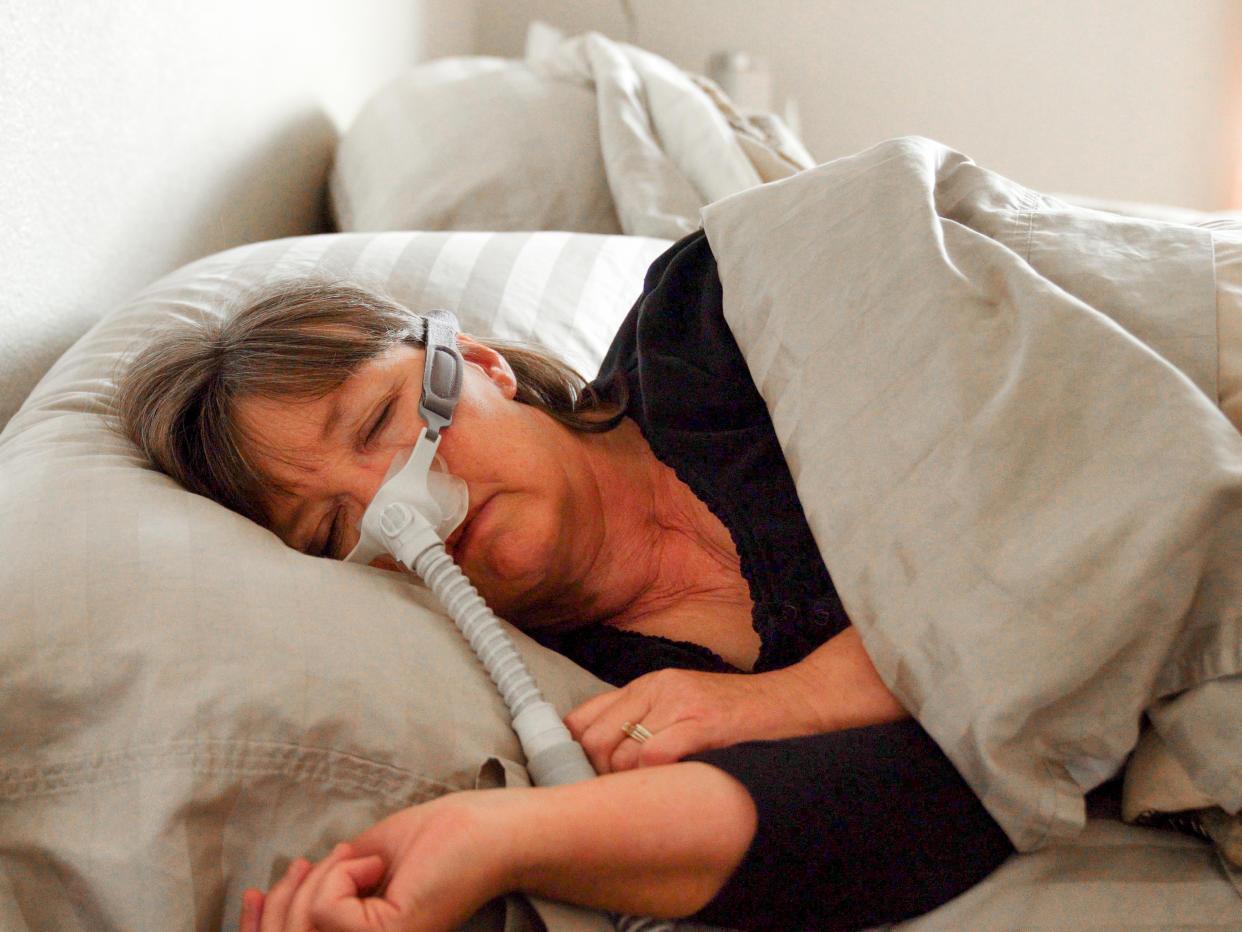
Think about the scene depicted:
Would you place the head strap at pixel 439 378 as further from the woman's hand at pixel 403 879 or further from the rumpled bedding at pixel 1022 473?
the woman's hand at pixel 403 879

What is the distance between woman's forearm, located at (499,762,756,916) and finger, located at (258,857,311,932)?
0.12 m

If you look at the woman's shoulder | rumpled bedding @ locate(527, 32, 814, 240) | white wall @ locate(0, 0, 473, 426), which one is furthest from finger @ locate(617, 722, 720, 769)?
rumpled bedding @ locate(527, 32, 814, 240)

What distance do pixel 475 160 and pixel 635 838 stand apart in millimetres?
1331

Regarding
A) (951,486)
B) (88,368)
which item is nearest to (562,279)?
(88,368)

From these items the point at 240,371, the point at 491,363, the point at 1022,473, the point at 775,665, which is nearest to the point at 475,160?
the point at 491,363

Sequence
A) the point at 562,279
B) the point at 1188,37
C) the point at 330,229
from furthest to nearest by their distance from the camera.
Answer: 1. the point at 1188,37
2. the point at 330,229
3. the point at 562,279

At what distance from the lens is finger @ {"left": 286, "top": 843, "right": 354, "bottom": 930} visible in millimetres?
566

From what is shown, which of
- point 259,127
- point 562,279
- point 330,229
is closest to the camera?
point 562,279

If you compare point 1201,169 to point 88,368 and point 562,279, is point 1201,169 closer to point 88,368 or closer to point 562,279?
point 562,279

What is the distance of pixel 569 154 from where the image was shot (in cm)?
176

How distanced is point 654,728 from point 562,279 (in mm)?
736

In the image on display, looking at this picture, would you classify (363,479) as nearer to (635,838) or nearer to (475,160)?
(635,838)

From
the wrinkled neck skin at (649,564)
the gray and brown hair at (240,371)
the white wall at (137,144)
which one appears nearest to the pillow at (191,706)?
the gray and brown hair at (240,371)

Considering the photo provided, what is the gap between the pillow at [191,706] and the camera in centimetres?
61
